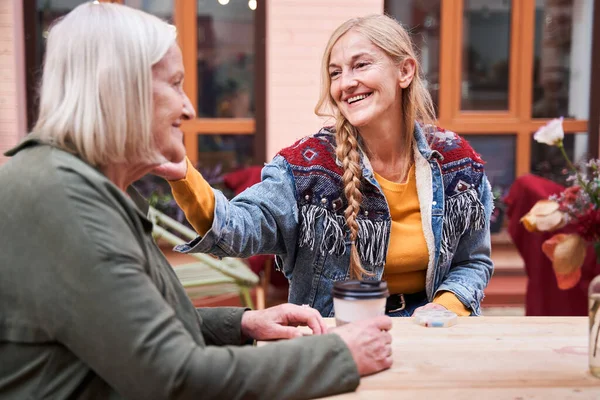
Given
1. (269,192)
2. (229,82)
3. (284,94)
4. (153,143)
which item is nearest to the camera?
(153,143)

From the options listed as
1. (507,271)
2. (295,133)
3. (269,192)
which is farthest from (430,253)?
(507,271)

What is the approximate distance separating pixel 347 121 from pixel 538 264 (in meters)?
1.88

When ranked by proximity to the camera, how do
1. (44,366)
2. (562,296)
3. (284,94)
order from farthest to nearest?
1. (284,94)
2. (562,296)
3. (44,366)

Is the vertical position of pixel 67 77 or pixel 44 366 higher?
pixel 67 77

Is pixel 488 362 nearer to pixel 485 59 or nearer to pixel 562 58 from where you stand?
pixel 485 59

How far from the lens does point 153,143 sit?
3.96 feet

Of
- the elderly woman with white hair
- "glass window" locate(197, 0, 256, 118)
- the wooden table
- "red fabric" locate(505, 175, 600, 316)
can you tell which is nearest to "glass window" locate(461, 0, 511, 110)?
"red fabric" locate(505, 175, 600, 316)

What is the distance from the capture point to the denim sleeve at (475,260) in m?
2.06

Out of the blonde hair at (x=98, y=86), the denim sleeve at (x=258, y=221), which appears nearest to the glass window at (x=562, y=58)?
the denim sleeve at (x=258, y=221)

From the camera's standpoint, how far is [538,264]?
11.8 feet

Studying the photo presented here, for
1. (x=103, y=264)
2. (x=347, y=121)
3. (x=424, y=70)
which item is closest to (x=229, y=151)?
(x=424, y=70)

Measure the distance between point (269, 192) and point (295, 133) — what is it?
97.8 inches

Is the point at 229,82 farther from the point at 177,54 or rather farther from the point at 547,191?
the point at 177,54

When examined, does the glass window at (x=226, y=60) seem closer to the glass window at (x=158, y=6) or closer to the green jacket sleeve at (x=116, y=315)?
the glass window at (x=158, y=6)
